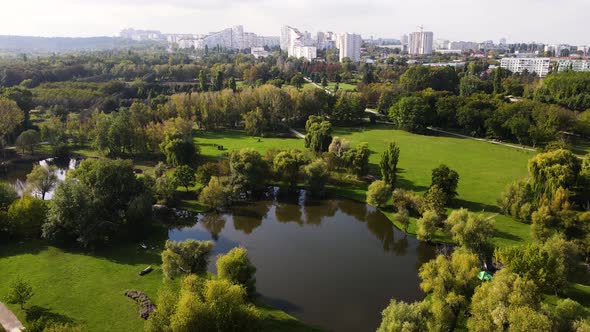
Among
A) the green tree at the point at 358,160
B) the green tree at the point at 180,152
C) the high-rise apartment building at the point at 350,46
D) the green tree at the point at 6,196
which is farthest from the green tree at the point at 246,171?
the high-rise apartment building at the point at 350,46

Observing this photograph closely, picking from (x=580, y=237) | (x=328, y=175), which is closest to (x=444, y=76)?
(x=328, y=175)

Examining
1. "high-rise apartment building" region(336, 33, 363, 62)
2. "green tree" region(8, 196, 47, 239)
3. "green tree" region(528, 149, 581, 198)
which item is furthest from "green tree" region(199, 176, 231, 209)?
"high-rise apartment building" region(336, 33, 363, 62)

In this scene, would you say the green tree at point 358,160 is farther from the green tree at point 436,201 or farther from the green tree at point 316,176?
the green tree at point 436,201

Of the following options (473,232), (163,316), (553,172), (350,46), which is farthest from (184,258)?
(350,46)

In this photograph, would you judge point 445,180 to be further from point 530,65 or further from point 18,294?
point 530,65

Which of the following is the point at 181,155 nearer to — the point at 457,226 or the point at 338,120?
the point at 457,226

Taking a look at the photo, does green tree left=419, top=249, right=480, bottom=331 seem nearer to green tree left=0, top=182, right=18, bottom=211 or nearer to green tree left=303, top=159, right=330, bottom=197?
green tree left=303, top=159, right=330, bottom=197
